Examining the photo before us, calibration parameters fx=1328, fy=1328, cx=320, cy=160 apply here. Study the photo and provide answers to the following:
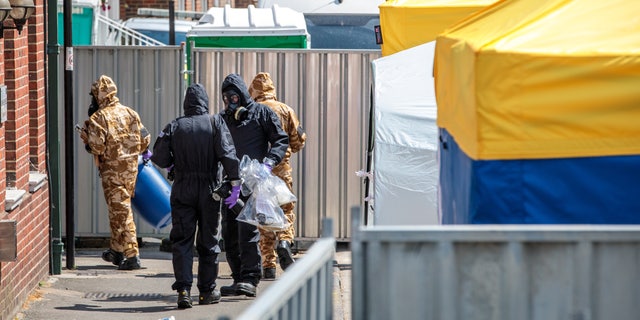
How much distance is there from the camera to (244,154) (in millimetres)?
10172

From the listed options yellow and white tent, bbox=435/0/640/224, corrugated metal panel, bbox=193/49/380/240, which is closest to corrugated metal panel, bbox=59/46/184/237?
corrugated metal panel, bbox=193/49/380/240

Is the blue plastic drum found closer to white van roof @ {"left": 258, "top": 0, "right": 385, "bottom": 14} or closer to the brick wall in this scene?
the brick wall

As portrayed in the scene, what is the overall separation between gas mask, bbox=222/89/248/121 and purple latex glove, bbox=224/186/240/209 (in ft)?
2.38

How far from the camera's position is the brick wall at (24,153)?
8.69m

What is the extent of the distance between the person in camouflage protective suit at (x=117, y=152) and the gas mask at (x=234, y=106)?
131 cm

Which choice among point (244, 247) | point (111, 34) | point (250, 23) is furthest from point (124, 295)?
point (111, 34)

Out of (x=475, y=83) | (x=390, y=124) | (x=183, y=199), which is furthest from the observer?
(x=183, y=199)

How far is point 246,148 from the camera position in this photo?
33.4 feet

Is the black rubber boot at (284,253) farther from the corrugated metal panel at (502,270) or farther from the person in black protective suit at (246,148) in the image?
the corrugated metal panel at (502,270)

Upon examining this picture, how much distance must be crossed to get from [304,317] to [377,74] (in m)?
5.35

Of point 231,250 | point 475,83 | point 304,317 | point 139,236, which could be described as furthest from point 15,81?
point 304,317

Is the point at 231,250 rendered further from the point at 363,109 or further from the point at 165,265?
the point at 363,109

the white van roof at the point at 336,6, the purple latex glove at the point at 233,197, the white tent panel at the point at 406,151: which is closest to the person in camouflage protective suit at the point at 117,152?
the purple latex glove at the point at 233,197

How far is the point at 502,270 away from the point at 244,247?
20.0 ft
